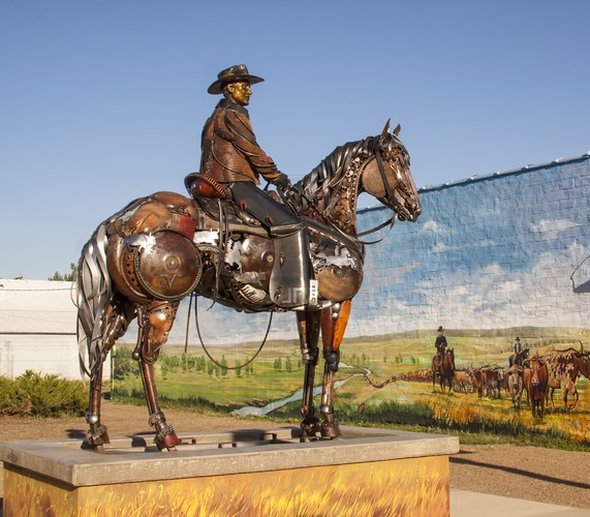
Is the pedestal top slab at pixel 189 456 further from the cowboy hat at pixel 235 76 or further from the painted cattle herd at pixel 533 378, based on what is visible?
the painted cattle herd at pixel 533 378

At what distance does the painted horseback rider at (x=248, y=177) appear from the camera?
7.15m

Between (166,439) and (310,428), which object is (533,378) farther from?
(166,439)

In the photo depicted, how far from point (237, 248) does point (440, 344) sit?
9552 millimetres

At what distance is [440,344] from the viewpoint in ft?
52.4

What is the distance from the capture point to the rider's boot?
23.4 feet

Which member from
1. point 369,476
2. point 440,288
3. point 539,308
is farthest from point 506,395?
point 369,476

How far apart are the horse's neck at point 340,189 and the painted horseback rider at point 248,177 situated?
0.34 metres

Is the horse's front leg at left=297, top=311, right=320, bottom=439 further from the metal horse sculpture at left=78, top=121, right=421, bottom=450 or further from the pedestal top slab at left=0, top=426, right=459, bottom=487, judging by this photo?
the pedestal top slab at left=0, top=426, right=459, bottom=487

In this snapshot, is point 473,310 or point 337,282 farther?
point 473,310

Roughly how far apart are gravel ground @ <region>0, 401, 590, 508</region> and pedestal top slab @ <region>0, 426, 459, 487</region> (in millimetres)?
3003

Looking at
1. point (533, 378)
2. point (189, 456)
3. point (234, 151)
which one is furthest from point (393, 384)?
point (189, 456)

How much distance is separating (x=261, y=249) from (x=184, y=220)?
740 mm

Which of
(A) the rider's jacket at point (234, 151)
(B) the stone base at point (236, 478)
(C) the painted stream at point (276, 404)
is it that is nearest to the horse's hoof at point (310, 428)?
(B) the stone base at point (236, 478)

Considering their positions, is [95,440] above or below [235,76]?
below
